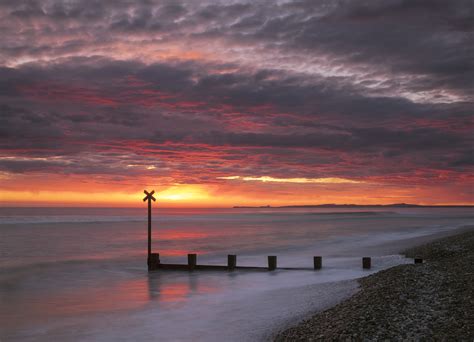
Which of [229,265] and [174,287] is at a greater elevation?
[229,265]

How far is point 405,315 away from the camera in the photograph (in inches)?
479

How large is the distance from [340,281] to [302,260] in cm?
1352

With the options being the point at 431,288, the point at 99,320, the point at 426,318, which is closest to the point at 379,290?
the point at 431,288

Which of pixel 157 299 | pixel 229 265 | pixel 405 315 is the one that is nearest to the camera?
pixel 405 315

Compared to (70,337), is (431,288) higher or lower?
higher

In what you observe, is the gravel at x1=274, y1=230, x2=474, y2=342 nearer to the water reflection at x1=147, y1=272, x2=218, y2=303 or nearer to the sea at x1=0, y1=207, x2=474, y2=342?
the sea at x1=0, y1=207, x2=474, y2=342

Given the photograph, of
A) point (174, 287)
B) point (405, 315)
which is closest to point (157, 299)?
point (174, 287)

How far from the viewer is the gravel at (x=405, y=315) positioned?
1072 centimetres

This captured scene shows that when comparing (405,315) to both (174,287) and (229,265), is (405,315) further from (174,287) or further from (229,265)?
(229,265)

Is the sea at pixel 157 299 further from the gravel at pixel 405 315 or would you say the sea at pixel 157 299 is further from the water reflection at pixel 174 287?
the gravel at pixel 405 315

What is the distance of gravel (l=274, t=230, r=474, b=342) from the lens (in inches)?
422

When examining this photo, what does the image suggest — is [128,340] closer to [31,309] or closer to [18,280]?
[31,309]

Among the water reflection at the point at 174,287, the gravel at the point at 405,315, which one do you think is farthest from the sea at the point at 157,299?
the gravel at the point at 405,315

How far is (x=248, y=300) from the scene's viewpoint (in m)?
19.3
